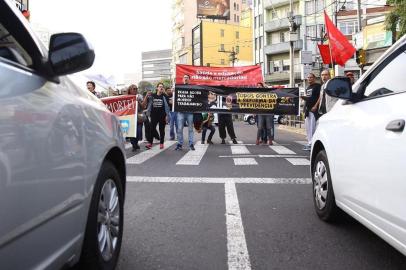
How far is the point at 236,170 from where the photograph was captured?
8.12 meters

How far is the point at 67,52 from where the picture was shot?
2277 mm

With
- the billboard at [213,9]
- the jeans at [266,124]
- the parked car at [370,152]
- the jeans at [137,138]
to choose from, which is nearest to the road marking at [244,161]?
the jeans at [137,138]

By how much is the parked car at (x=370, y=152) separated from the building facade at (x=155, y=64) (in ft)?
547

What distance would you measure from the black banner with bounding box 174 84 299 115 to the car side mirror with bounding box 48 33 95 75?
37.8 ft

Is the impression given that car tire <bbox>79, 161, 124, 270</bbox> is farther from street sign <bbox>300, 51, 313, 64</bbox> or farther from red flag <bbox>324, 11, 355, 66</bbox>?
street sign <bbox>300, 51, 313, 64</bbox>

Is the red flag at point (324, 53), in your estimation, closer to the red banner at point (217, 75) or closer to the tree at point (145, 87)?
the red banner at point (217, 75)

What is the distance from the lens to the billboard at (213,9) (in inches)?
3772

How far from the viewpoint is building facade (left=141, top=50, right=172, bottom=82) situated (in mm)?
170875

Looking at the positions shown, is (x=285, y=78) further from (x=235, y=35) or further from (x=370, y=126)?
(x=370, y=126)

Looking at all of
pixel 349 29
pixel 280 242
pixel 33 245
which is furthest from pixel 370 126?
pixel 349 29

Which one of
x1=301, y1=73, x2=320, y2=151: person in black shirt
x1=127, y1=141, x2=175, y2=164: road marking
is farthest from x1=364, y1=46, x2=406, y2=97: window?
x1=301, y1=73, x2=320, y2=151: person in black shirt

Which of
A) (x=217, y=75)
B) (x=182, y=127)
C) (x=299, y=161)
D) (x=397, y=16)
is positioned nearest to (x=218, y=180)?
(x=299, y=161)

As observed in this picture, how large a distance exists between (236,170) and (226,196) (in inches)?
92.5

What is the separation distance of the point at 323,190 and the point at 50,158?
9.76 ft
